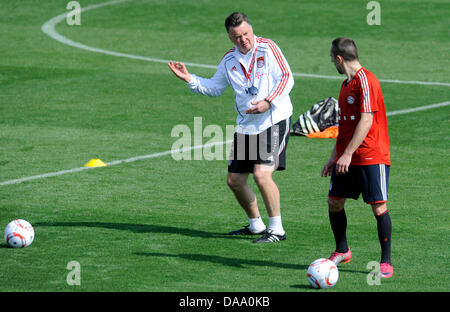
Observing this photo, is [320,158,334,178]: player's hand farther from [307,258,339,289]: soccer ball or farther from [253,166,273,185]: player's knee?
[307,258,339,289]: soccer ball

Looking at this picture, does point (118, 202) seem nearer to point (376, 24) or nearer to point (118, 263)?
point (118, 263)

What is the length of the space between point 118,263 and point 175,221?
1.79 meters

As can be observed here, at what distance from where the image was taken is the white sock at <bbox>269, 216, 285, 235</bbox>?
29.7ft

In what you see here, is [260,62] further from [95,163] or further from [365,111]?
[95,163]

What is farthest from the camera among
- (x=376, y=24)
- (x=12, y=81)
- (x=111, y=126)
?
(x=376, y=24)

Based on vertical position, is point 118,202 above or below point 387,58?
below

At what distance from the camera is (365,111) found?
7.50 metres

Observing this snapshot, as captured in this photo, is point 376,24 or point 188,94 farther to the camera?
point 376,24

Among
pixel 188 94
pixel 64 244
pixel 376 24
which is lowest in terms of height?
pixel 64 244

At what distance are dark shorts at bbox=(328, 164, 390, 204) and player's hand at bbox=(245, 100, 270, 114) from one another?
1.10m

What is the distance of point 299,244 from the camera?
8.96m

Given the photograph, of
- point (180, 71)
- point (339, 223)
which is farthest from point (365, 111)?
point (180, 71)

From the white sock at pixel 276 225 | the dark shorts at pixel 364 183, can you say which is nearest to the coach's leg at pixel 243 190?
the white sock at pixel 276 225

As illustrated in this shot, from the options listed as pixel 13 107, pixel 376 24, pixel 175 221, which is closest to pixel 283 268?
pixel 175 221
